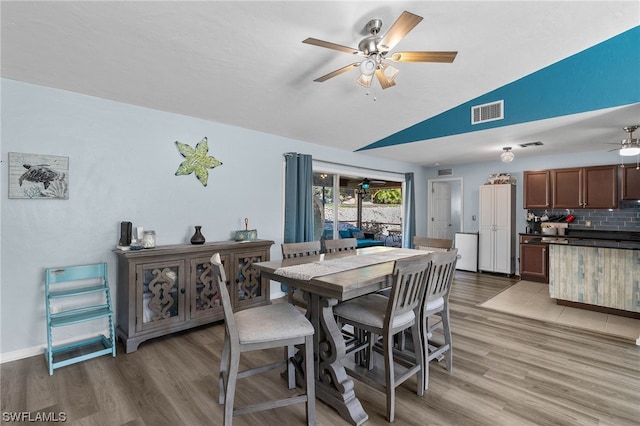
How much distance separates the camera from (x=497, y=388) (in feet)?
7.28

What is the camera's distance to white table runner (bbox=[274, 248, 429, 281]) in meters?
2.07

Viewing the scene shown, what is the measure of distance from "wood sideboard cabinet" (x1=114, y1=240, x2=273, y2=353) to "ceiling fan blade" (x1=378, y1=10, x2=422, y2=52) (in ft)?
8.23

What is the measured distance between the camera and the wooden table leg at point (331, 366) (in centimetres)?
191

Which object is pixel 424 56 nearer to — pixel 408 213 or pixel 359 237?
pixel 408 213

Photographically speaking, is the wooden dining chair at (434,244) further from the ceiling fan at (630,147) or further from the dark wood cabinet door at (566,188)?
the dark wood cabinet door at (566,188)

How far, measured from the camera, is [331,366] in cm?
199

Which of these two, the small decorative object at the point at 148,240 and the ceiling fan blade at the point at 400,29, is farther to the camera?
the small decorative object at the point at 148,240

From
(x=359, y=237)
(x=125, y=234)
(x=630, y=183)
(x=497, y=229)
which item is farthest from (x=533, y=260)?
(x=125, y=234)

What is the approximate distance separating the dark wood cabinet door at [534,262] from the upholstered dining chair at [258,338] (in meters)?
5.39

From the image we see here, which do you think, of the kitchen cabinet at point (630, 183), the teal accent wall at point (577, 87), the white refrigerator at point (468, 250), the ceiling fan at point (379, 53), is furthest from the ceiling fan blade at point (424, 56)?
the white refrigerator at point (468, 250)

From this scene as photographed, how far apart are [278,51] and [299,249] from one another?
1.76m

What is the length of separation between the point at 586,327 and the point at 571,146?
311 centimetres

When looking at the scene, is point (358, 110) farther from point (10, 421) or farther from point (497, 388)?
point (10, 421)

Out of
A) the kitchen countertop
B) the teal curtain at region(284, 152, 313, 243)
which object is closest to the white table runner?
the teal curtain at region(284, 152, 313, 243)
